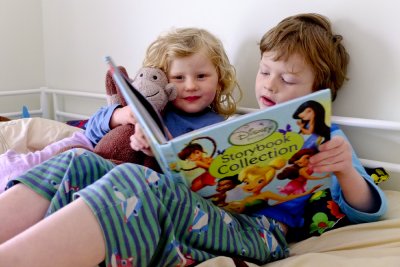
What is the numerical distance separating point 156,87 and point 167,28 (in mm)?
459

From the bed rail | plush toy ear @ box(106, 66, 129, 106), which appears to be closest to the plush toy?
plush toy ear @ box(106, 66, 129, 106)

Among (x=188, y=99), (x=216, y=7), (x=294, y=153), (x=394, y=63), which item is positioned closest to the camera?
(x=294, y=153)

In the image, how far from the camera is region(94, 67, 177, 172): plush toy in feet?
3.55

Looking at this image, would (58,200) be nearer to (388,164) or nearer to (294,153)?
(294,153)

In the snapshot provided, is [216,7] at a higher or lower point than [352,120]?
higher

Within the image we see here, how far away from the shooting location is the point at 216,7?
133 cm

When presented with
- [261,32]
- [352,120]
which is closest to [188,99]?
[261,32]

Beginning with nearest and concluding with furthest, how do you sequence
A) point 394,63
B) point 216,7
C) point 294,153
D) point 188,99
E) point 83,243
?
point 83,243, point 294,153, point 394,63, point 188,99, point 216,7

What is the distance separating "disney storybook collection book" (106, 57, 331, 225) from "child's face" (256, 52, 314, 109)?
0.95 feet

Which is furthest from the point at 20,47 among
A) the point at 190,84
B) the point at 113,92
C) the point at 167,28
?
the point at 190,84

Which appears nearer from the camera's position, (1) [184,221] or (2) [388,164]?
(1) [184,221]

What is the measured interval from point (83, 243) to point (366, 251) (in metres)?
0.52

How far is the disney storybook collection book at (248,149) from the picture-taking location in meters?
0.67

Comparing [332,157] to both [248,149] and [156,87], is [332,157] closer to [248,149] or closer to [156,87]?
[248,149]
